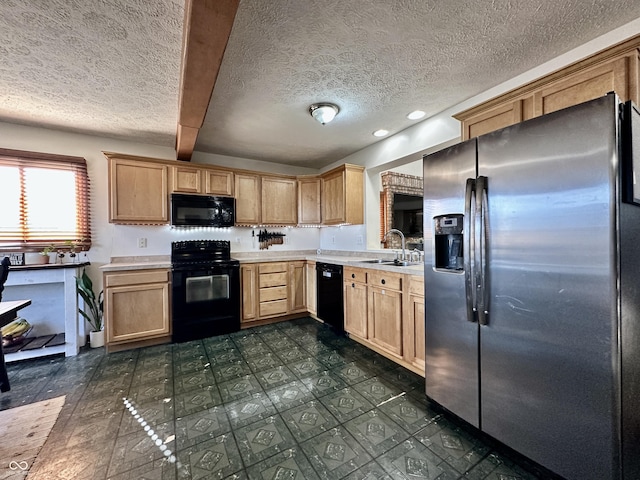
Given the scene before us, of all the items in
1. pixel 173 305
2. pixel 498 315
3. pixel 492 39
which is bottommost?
pixel 173 305

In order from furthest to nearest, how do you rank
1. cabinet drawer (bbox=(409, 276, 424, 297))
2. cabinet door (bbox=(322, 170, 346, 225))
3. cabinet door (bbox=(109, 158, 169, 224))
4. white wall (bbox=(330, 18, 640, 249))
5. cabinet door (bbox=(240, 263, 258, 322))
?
1. cabinet door (bbox=(322, 170, 346, 225))
2. cabinet door (bbox=(240, 263, 258, 322))
3. cabinet door (bbox=(109, 158, 169, 224))
4. cabinet drawer (bbox=(409, 276, 424, 297))
5. white wall (bbox=(330, 18, 640, 249))

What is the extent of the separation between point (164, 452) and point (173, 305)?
186cm

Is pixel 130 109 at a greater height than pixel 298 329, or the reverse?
pixel 130 109

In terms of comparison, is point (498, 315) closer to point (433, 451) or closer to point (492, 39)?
point (433, 451)

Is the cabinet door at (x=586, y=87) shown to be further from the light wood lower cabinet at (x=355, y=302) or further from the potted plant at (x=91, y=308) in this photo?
the potted plant at (x=91, y=308)

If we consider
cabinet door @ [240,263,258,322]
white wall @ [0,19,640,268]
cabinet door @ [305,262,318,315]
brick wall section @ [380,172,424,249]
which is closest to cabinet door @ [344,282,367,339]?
cabinet door @ [305,262,318,315]

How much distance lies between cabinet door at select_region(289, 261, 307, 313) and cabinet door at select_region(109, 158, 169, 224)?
1785 millimetres

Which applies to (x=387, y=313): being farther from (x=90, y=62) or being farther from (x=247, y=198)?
(x=90, y=62)

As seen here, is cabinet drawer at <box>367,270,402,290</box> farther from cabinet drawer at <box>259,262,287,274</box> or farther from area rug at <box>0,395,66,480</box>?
area rug at <box>0,395,66,480</box>

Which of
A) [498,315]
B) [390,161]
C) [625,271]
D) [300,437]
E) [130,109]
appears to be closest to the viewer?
[625,271]

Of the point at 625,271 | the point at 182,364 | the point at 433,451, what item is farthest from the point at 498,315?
the point at 182,364

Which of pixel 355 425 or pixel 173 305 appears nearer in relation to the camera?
pixel 355 425

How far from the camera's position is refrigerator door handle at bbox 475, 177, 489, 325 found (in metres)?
1.51

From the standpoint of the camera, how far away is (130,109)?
2.57m
